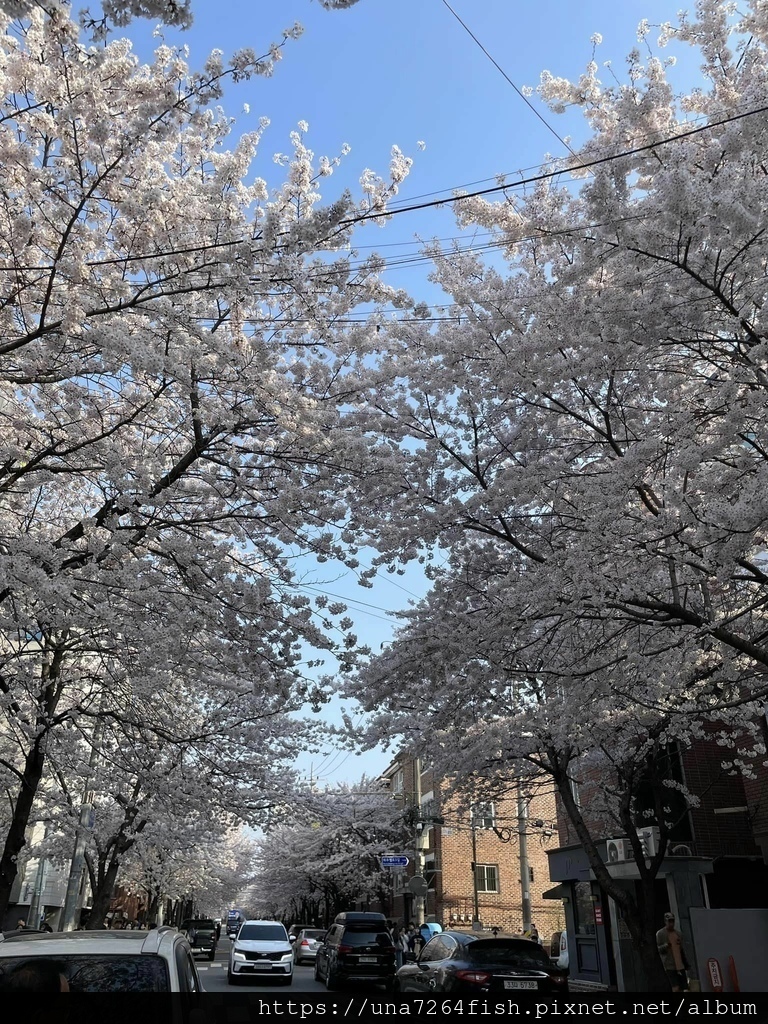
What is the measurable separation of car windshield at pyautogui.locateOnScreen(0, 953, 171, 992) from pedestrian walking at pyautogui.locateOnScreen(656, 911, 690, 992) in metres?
10.8

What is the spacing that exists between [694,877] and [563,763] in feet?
14.3

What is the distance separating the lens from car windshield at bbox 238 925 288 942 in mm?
21266

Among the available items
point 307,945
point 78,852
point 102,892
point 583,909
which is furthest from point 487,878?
point 78,852

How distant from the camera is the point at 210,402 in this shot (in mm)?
8680

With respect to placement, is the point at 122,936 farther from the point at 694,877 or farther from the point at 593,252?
the point at 694,877

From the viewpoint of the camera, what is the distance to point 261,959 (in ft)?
66.4

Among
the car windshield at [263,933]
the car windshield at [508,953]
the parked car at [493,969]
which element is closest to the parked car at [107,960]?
the parked car at [493,969]

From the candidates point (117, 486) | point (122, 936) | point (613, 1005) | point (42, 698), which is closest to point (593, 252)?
point (117, 486)

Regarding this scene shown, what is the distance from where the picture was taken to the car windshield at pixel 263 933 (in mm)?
21266

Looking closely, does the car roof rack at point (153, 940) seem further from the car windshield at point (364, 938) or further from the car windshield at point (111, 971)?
the car windshield at point (364, 938)

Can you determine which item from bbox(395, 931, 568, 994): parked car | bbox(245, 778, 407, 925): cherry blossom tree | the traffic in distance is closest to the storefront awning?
the traffic in distance

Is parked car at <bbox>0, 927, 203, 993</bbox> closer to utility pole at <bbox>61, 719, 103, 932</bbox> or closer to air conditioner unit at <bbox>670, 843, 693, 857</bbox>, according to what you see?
utility pole at <bbox>61, 719, 103, 932</bbox>

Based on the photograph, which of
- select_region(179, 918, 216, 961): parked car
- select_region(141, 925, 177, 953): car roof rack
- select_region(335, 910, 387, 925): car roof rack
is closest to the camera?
select_region(141, 925, 177, 953): car roof rack

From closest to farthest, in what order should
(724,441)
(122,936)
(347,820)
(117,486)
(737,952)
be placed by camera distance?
1. (122,936)
2. (724,441)
3. (117,486)
4. (737,952)
5. (347,820)
